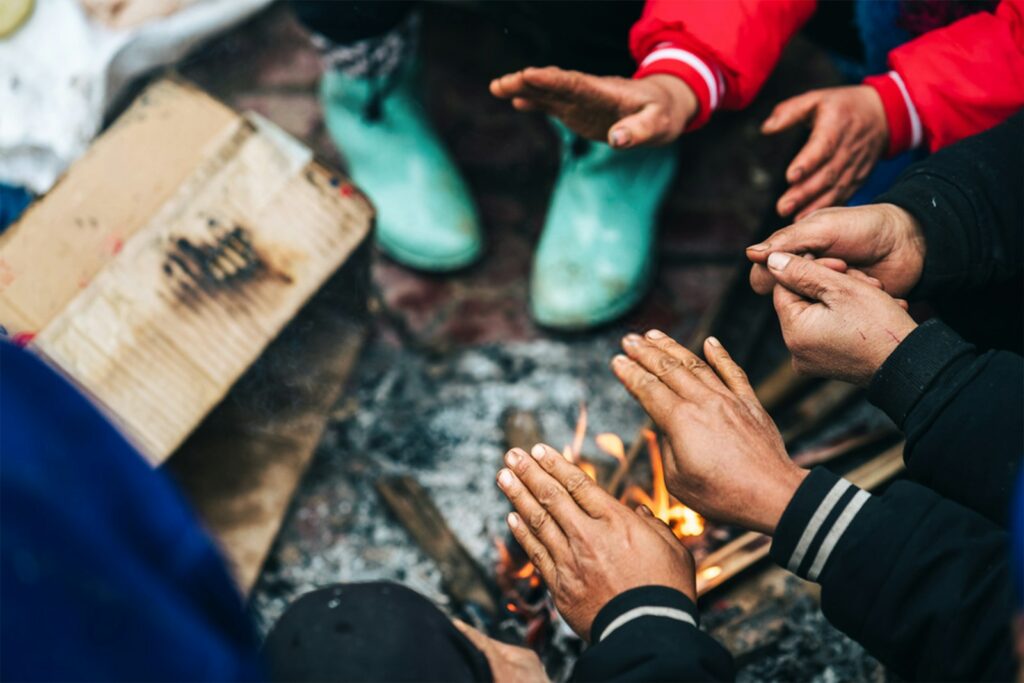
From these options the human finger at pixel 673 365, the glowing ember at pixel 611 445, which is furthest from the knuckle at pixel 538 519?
the glowing ember at pixel 611 445

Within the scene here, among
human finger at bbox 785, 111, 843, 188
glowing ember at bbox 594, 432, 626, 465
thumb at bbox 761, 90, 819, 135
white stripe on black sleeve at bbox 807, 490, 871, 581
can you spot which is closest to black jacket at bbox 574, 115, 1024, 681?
white stripe on black sleeve at bbox 807, 490, 871, 581

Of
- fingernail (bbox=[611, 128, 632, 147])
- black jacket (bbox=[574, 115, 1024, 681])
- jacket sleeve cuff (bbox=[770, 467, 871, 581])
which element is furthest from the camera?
Result: fingernail (bbox=[611, 128, 632, 147])

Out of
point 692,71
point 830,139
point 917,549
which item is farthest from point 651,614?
point 692,71

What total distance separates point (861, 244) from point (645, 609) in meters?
0.84

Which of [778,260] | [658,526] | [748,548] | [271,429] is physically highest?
[778,260]

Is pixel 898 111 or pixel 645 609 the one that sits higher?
pixel 898 111

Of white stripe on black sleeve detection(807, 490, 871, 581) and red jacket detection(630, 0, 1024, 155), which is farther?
red jacket detection(630, 0, 1024, 155)

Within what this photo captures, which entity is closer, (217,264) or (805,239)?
(805,239)

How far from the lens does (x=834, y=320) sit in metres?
1.55

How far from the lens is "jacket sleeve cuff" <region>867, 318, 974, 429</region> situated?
4.83ft

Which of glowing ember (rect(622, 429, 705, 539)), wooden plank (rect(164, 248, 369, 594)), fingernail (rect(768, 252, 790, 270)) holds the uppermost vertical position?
fingernail (rect(768, 252, 790, 270))

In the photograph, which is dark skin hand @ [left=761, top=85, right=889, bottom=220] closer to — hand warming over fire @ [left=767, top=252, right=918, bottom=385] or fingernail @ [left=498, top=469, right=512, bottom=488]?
hand warming over fire @ [left=767, top=252, right=918, bottom=385]

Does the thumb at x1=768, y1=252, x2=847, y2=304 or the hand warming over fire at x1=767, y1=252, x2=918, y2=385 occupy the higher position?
the thumb at x1=768, y1=252, x2=847, y2=304

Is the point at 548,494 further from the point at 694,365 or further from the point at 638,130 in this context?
the point at 638,130
